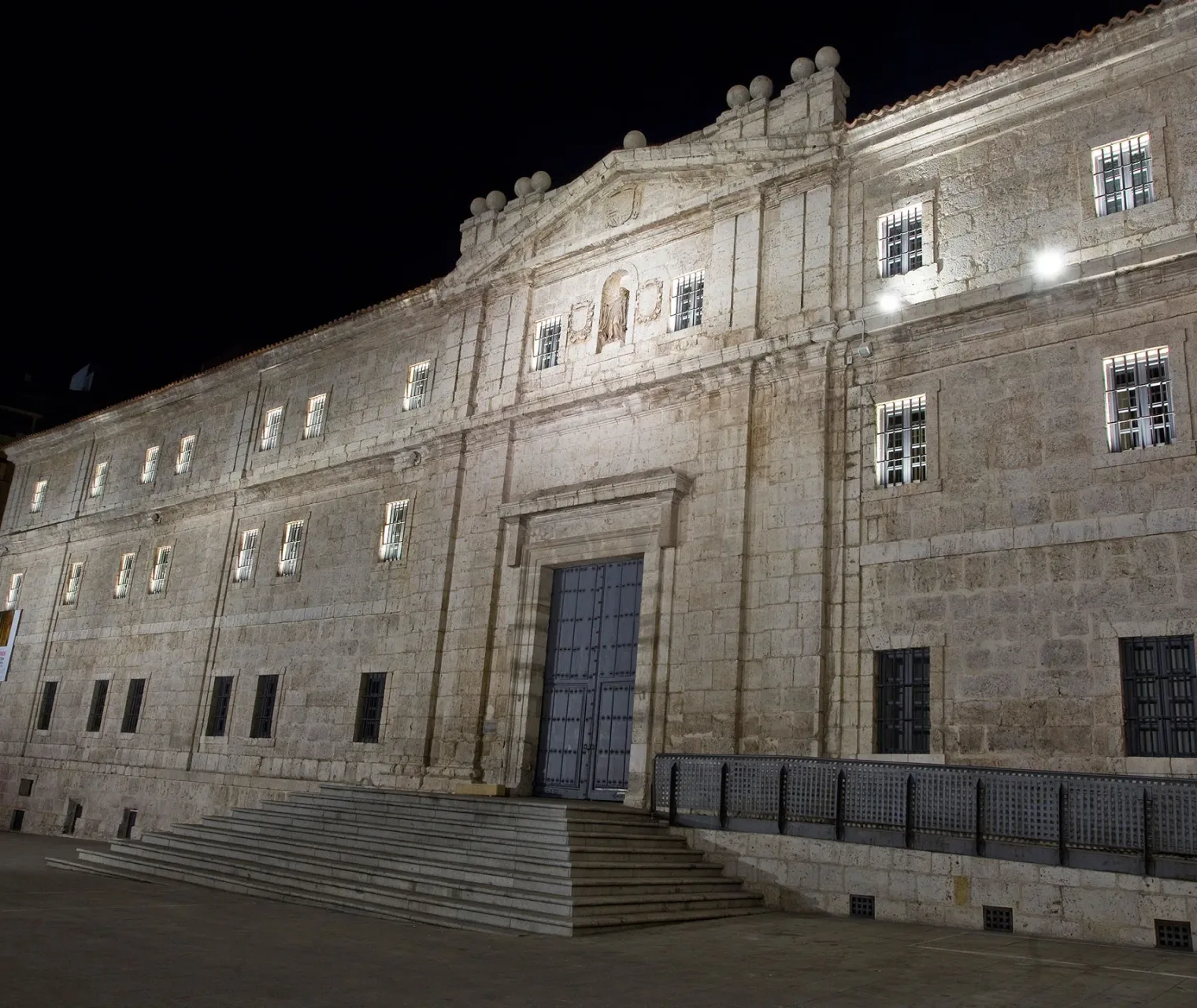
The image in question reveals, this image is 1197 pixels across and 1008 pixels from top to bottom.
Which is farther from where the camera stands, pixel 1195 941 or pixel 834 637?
pixel 834 637

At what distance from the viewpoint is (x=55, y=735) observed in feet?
98.2

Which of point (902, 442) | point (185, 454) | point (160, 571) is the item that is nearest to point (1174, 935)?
point (902, 442)

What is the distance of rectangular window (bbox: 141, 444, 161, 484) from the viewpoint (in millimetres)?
31188

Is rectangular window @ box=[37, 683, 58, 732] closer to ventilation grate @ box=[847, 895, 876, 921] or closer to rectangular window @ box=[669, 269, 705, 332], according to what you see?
rectangular window @ box=[669, 269, 705, 332]

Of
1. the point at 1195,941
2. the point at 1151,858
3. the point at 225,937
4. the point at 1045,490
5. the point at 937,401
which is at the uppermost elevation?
the point at 937,401

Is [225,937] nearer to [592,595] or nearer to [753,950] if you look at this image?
[753,950]

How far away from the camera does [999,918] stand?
39.9ft

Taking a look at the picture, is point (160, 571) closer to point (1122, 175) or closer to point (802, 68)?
point (802, 68)

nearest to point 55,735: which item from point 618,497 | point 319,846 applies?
point 319,846

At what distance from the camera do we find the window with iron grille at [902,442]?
1567 cm

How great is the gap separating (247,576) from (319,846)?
1189 centimetres

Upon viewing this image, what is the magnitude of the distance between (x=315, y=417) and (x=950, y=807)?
61.6 feet

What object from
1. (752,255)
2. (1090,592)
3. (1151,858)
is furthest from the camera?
(752,255)

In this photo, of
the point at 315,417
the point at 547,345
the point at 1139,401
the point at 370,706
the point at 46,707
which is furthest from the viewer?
the point at 46,707
